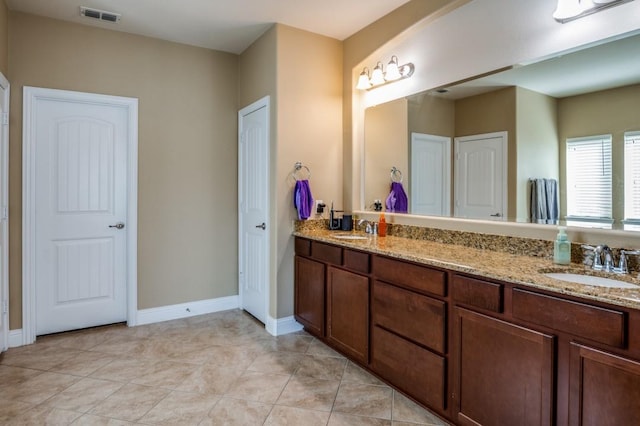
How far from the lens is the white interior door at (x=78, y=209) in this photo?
3.05 m

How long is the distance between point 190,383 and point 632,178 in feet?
8.71

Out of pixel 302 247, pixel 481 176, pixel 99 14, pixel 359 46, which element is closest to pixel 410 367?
pixel 481 176

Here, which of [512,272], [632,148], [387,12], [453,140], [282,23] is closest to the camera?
[512,272]

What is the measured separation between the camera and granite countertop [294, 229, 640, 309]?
1.33 metres

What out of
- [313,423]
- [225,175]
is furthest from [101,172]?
[313,423]

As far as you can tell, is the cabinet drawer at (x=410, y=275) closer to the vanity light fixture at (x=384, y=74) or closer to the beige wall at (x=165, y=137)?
A: the vanity light fixture at (x=384, y=74)

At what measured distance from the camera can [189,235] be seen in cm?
363

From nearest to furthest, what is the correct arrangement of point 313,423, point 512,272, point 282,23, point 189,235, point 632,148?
point 512,272
point 632,148
point 313,423
point 282,23
point 189,235

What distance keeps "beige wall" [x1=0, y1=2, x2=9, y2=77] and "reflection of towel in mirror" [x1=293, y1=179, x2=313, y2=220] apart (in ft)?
7.55

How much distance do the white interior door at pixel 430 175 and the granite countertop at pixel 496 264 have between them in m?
0.27

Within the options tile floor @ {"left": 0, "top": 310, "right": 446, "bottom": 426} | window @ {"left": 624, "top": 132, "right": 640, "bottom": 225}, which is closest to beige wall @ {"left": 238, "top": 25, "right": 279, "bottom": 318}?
tile floor @ {"left": 0, "top": 310, "right": 446, "bottom": 426}

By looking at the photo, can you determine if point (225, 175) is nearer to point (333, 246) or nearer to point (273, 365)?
point (333, 246)

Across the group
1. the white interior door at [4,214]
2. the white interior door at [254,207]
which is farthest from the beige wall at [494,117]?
the white interior door at [4,214]

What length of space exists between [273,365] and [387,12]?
2748 millimetres
